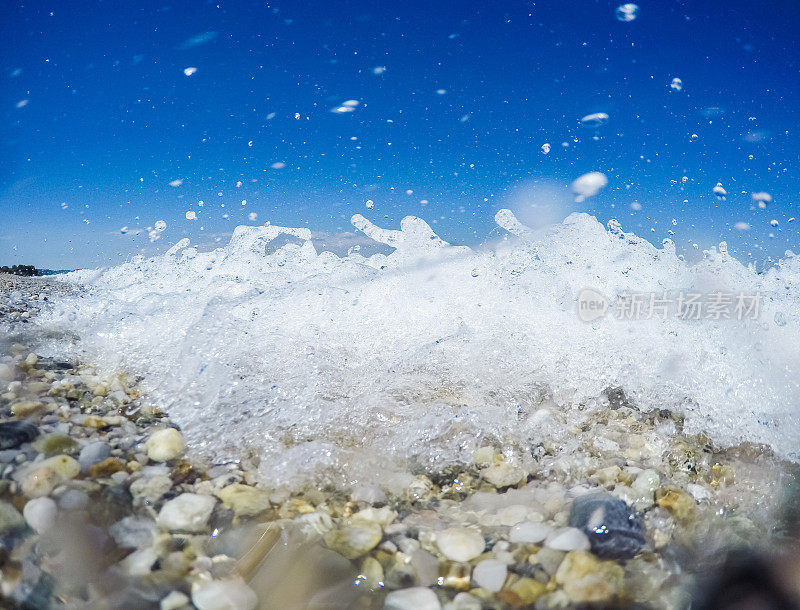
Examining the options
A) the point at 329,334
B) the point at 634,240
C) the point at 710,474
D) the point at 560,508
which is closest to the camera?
the point at 560,508

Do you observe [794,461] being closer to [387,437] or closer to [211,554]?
[387,437]

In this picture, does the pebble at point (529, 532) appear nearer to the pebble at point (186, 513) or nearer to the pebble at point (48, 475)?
the pebble at point (186, 513)

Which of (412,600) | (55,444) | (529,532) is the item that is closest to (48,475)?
(55,444)

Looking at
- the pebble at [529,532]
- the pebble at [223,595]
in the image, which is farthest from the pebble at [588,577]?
the pebble at [223,595]

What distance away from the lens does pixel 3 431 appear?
6.18ft

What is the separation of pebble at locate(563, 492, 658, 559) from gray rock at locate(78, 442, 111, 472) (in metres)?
1.90

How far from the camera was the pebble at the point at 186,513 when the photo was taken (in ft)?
5.08

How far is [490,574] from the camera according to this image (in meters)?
1.42

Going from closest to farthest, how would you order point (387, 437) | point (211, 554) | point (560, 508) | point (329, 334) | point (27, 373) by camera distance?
1. point (211, 554)
2. point (560, 508)
3. point (387, 437)
4. point (27, 373)
5. point (329, 334)

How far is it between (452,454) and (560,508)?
58 cm

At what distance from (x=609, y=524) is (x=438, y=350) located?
1.80 meters

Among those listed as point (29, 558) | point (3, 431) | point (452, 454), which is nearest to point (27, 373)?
point (3, 431)

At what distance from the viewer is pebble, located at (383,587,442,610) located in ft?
4.27

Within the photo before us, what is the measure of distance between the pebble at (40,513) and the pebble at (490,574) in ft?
4.52
